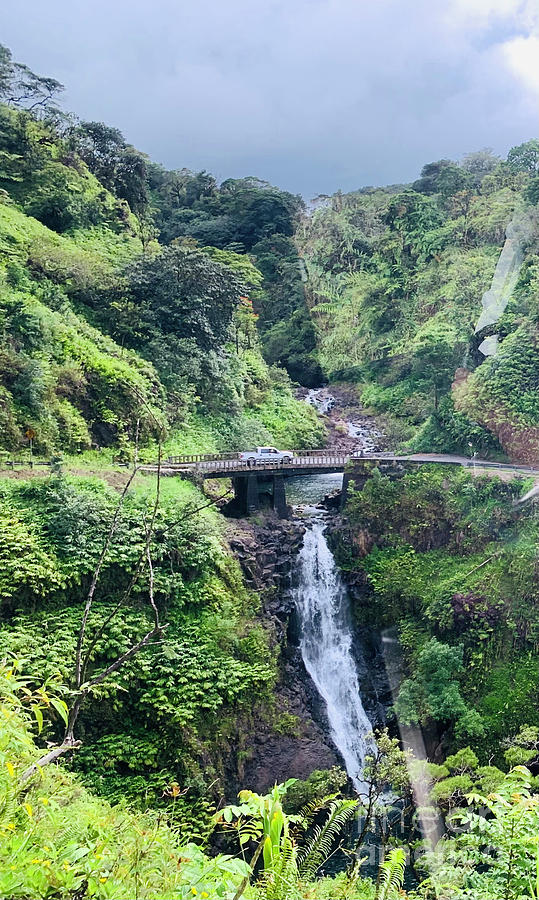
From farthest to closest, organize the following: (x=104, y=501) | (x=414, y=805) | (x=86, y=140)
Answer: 1. (x=86, y=140)
2. (x=104, y=501)
3. (x=414, y=805)

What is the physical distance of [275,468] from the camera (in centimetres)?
1898

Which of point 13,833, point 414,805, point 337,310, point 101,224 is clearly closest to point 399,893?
point 13,833

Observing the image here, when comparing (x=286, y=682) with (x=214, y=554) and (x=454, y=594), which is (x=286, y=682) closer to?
(x=214, y=554)

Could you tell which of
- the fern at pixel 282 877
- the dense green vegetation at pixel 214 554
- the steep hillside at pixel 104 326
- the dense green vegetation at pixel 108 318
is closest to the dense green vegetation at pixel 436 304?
the dense green vegetation at pixel 214 554

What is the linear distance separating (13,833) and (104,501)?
11.6 metres

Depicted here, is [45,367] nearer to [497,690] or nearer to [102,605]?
[102,605]

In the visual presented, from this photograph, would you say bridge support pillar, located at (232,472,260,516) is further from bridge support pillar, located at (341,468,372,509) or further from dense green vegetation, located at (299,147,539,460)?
dense green vegetation, located at (299,147,539,460)

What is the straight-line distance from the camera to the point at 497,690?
14.9m

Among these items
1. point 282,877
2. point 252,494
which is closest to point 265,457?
point 252,494

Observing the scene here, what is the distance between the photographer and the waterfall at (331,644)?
16156 mm

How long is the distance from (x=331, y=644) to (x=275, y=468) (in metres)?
4.76

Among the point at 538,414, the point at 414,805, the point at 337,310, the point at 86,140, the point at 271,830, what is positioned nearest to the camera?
the point at 271,830

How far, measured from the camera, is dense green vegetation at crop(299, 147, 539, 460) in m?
21.4

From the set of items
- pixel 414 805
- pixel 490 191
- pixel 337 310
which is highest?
pixel 490 191
